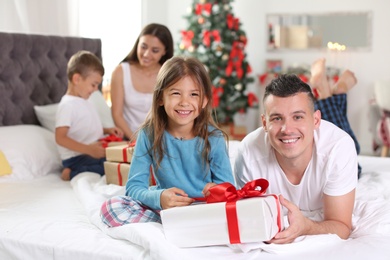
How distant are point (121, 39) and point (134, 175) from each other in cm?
409

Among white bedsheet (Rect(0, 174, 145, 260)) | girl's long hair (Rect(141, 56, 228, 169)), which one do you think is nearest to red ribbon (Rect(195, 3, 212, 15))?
white bedsheet (Rect(0, 174, 145, 260))

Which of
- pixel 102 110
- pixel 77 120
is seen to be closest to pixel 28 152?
pixel 77 120

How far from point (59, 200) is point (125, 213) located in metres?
0.68

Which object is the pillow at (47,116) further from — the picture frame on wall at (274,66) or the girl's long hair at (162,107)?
the picture frame on wall at (274,66)

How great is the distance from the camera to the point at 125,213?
7.49 ft

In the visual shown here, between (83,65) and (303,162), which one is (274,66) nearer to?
(83,65)

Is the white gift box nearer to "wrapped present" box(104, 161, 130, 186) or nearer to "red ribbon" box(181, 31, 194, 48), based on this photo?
"wrapped present" box(104, 161, 130, 186)

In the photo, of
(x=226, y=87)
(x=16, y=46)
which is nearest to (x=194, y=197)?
(x=16, y=46)

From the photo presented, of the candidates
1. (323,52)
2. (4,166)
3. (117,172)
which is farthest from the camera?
(323,52)

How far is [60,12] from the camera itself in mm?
4707

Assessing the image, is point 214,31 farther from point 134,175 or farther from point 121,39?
point 134,175

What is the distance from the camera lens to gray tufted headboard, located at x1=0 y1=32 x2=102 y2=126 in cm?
376

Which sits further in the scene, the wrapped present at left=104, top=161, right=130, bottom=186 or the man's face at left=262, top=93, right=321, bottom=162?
the wrapped present at left=104, top=161, right=130, bottom=186

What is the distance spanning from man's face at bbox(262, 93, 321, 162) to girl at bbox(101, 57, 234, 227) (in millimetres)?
314
